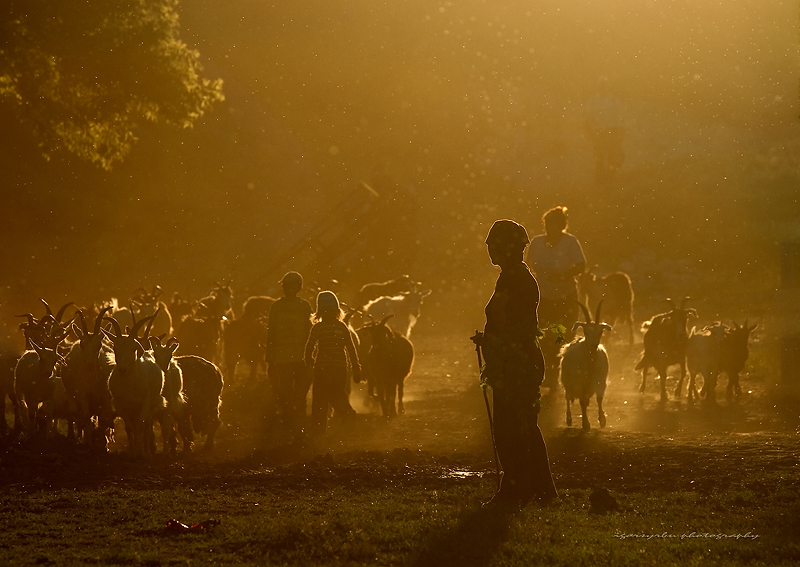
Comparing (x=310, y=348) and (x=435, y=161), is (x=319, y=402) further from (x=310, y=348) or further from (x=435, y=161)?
(x=435, y=161)

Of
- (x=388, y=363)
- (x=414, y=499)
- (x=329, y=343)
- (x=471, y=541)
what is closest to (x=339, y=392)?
(x=329, y=343)

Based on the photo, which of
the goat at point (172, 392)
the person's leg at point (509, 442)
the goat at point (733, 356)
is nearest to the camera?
the person's leg at point (509, 442)

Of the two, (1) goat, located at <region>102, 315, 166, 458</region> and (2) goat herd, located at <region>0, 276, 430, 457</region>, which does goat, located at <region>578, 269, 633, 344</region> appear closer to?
(2) goat herd, located at <region>0, 276, 430, 457</region>

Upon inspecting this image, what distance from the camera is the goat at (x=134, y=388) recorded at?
1298 cm

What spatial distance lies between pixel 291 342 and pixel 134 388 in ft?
8.79

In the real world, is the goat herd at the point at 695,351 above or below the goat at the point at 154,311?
below

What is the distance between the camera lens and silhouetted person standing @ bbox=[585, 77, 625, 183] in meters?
49.1

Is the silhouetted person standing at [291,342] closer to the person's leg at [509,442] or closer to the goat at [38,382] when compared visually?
the goat at [38,382]

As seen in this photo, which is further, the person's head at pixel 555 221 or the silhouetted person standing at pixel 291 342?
the person's head at pixel 555 221

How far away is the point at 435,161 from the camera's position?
50.8 metres

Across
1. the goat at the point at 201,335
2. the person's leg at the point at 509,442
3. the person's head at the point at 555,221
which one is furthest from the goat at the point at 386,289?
the person's leg at the point at 509,442

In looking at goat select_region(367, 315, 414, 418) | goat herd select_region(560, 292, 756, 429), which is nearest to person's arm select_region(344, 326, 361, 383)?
goat select_region(367, 315, 414, 418)

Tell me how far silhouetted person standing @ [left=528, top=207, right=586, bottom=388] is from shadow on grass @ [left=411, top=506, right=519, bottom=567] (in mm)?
7560

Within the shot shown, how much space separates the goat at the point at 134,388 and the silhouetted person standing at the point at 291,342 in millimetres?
2197
